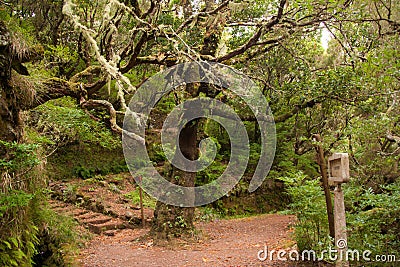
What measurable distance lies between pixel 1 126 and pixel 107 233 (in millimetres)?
5059

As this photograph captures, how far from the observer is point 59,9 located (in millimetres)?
10867

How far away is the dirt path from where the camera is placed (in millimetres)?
6285

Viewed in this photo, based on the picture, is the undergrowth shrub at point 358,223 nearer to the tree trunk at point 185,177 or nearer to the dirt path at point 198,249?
the dirt path at point 198,249

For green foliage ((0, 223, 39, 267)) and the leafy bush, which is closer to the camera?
green foliage ((0, 223, 39, 267))

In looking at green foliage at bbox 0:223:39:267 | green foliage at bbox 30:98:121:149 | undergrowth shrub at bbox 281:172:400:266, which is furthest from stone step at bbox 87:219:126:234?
undergrowth shrub at bbox 281:172:400:266

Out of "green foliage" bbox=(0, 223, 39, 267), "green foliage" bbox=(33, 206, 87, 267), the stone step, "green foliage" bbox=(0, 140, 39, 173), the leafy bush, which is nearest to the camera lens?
"green foliage" bbox=(0, 140, 39, 173)

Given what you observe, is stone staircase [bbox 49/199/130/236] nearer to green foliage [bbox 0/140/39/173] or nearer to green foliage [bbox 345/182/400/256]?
green foliage [bbox 0/140/39/173]

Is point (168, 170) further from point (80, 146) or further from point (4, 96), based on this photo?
point (80, 146)

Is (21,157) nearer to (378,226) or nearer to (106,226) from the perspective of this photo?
(378,226)

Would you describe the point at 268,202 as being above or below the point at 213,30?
below

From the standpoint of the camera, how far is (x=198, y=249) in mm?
7383

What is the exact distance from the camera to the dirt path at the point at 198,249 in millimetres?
6285

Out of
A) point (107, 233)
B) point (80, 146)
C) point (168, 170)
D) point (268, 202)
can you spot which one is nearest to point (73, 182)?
point (80, 146)

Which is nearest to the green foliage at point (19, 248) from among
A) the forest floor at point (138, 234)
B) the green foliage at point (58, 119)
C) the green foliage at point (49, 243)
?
the green foliage at point (49, 243)
